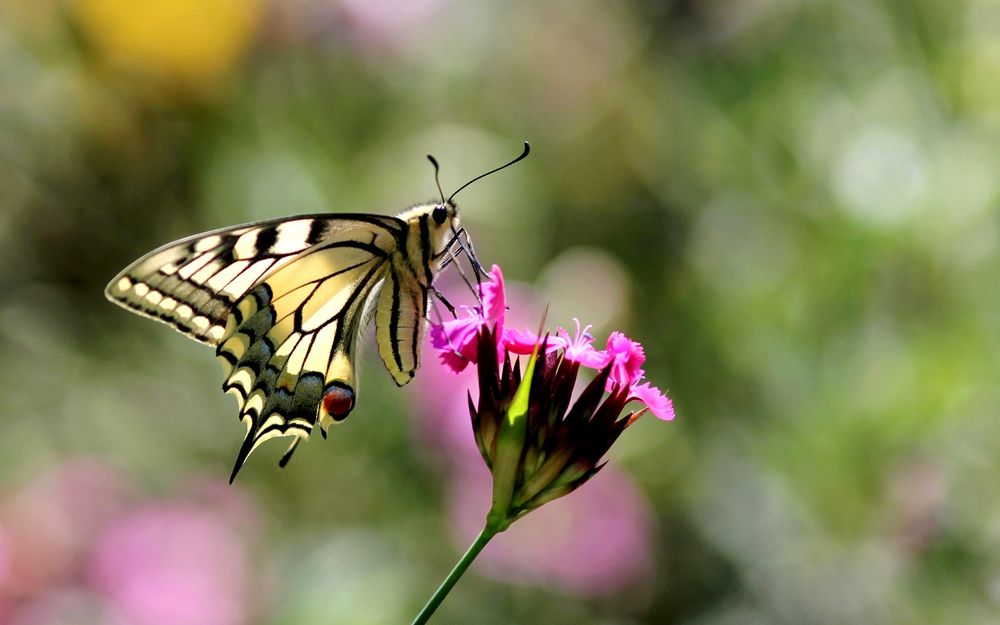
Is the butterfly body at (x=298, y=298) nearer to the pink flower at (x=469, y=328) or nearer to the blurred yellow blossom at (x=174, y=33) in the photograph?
the pink flower at (x=469, y=328)

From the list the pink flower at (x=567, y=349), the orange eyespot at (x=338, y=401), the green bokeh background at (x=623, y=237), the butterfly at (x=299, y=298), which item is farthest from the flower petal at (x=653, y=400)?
the green bokeh background at (x=623, y=237)

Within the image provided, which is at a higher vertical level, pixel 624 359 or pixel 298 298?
pixel 298 298

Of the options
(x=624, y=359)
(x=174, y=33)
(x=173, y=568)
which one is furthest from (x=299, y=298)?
(x=174, y=33)

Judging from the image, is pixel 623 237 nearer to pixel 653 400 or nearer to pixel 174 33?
pixel 174 33

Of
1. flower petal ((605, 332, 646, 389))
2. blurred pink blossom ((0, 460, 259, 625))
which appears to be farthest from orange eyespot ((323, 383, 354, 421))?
blurred pink blossom ((0, 460, 259, 625))

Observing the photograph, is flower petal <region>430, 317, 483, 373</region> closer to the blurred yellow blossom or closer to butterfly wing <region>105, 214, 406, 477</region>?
butterfly wing <region>105, 214, 406, 477</region>

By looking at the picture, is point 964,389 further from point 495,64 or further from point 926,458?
point 495,64

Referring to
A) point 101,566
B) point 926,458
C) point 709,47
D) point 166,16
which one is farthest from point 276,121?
point 926,458
